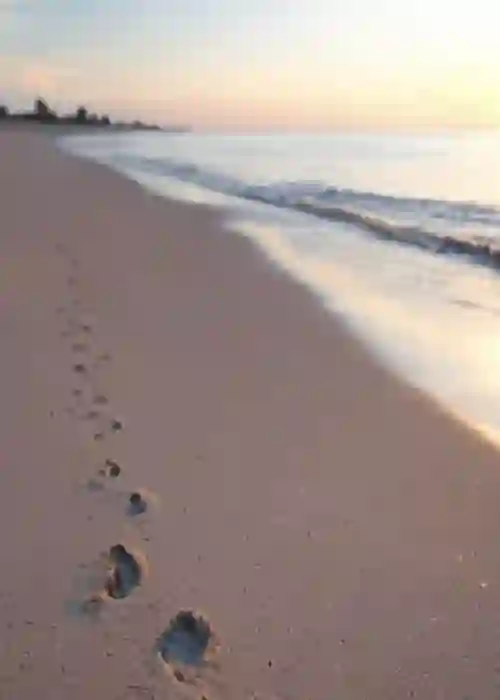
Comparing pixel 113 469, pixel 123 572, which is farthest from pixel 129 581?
pixel 113 469

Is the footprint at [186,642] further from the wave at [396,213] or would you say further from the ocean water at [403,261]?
the wave at [396,213]

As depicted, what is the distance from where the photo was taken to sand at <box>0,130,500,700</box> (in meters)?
2.32

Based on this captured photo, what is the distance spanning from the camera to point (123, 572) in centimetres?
271

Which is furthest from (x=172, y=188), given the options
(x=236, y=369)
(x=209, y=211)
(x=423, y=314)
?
(x=236, y=369)

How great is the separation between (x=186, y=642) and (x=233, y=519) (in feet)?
2.46

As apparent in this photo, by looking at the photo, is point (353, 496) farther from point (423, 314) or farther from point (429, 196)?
point (429, 196)

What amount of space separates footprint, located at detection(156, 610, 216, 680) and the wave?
9645mm

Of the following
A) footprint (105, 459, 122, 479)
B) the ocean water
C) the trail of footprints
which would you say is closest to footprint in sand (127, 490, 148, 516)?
the trail of footprints

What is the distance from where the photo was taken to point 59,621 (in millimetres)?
2455

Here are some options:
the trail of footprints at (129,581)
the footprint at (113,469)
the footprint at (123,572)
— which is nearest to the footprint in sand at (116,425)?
the trail of footprints at (129,581)

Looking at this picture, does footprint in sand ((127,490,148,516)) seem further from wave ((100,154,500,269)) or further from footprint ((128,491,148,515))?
wave ((100,154,500,269))

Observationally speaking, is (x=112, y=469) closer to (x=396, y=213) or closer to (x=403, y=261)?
(x=403, y=261)

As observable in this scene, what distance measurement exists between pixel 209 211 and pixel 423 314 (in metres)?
8.52

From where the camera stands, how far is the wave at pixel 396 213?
1304 cm
